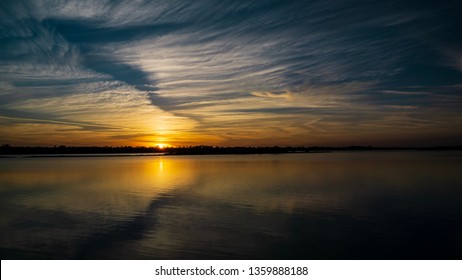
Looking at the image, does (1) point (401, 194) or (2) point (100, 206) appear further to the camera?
(1) point (401, 194)

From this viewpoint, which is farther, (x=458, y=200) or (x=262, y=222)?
(x=458, y=200)

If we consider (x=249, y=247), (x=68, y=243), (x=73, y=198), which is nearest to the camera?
(x=249, y=247)

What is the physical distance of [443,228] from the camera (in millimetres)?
16234

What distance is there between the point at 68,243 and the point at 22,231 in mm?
3596

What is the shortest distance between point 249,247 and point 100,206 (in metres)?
13.2

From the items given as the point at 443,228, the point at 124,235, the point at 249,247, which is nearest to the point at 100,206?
the point at 124,235

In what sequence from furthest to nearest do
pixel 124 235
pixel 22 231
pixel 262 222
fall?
pixel 262 222 < pixel 22 231 < pixel 124 235

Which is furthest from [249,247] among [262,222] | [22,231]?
[22,231]

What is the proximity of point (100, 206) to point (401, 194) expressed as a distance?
21.2 meters

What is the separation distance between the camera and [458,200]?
24.2m

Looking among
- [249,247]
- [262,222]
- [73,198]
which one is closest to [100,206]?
[73,198]

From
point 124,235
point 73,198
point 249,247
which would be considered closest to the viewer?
point 249,247
